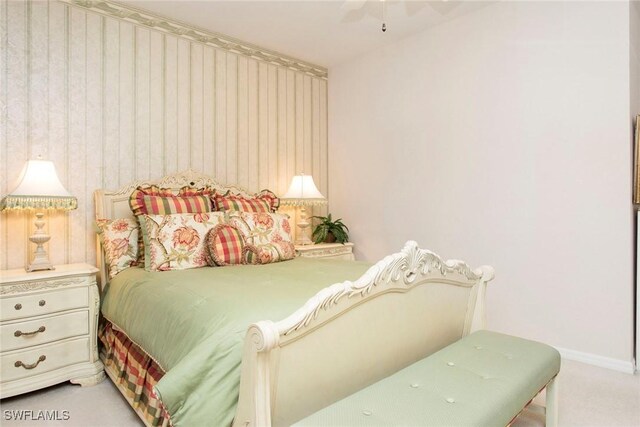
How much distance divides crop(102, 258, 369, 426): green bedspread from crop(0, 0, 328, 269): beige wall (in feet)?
2.60

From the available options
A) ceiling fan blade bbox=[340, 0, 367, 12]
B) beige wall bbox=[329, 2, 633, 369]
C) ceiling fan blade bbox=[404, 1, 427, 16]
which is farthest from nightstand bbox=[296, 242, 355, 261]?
ceiling fan blade bbox=[404, 1, 427, 16]

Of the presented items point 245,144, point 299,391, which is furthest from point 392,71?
point 299,391

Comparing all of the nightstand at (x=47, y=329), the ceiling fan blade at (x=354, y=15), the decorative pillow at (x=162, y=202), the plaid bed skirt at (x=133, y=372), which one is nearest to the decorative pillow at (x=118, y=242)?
the decorative pillow at (x=162, y=202)

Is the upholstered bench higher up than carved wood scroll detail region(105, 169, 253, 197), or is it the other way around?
carved wood scroll detail region(105, 169, 253, 197)

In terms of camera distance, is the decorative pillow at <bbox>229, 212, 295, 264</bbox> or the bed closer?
the bed

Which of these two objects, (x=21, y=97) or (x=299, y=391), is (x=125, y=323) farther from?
(x=21, y=97)

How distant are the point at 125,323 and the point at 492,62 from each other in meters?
3.17

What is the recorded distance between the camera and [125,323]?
6.89ft

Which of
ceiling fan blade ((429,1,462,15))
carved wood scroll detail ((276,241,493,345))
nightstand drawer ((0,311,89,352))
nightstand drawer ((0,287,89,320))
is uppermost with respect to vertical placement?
ceiling fan blade ((429,1,462,15))

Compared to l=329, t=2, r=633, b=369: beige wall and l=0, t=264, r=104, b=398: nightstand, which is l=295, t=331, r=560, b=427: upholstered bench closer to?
l=329, t=2, r=633, b=369: beige wall

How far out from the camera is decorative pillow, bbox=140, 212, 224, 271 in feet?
7.91

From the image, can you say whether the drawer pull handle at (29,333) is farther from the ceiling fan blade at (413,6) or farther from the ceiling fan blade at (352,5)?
the ceiling fan blade at (413,6)

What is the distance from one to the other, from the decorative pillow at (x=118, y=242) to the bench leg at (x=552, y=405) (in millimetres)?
2523

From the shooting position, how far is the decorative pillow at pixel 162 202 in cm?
267
